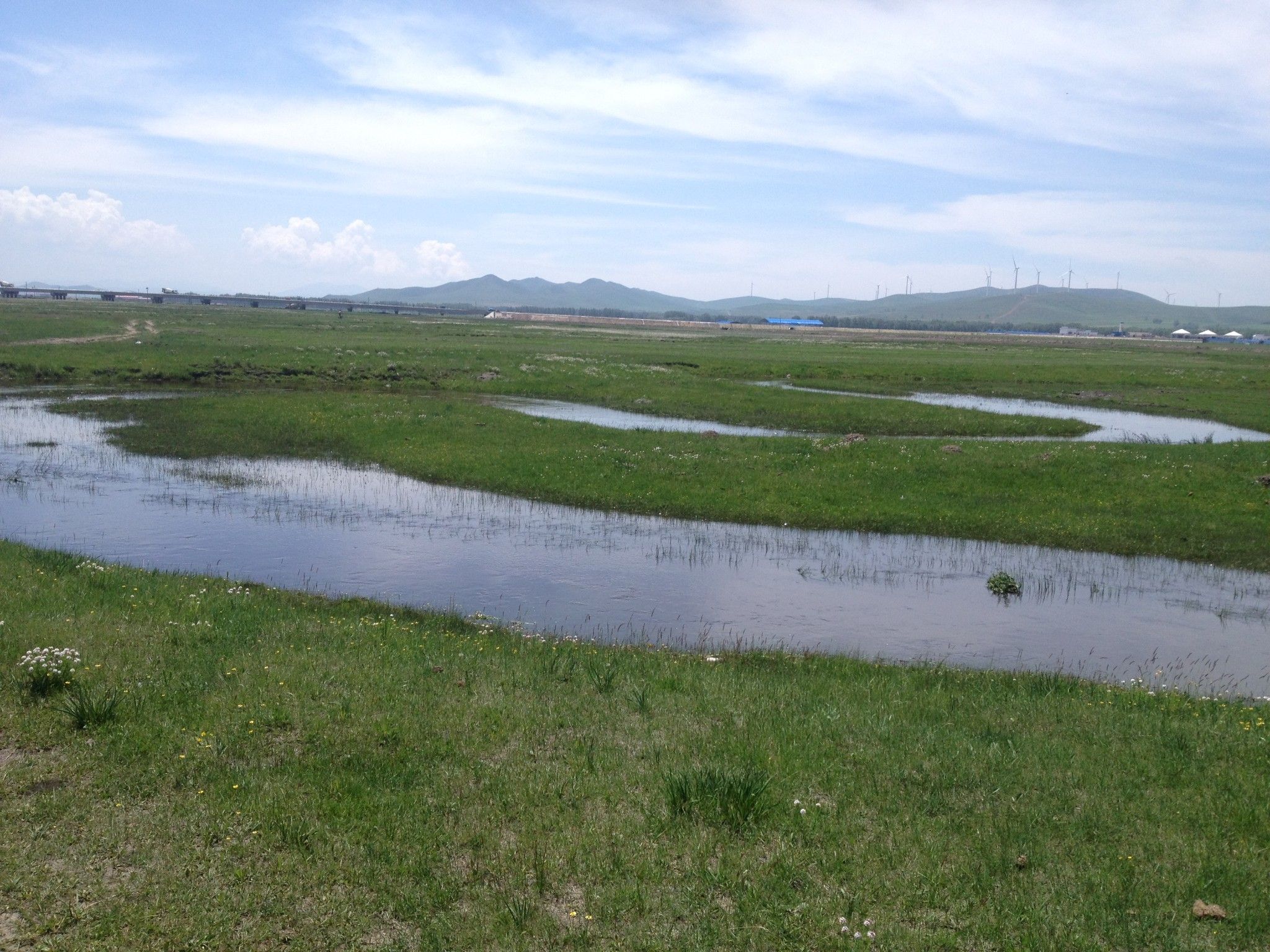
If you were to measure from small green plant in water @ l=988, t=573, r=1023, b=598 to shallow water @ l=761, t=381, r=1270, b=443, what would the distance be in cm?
2181

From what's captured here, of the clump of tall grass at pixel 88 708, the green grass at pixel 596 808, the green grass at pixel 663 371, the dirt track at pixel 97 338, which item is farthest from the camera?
the dirt track at pixel 97 338

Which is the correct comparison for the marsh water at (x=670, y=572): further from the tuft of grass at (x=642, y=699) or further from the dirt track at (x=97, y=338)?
the dirt track at (x=97, y=338)

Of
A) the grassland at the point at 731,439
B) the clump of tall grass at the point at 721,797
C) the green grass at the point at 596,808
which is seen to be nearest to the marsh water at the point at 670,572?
the grassland at the point at 731,439

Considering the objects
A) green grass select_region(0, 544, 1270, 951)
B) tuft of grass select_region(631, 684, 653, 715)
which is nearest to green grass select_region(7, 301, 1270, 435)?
tuft of grass select_region(631, 684, 653, 715)

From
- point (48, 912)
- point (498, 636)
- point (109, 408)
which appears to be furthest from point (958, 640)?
point (109, 408)

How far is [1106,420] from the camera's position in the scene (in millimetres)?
56562

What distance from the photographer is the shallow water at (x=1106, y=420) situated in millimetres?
47812

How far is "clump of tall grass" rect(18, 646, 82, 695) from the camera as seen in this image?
41.8 feet

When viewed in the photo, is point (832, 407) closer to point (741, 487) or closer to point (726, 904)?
point (741, 487)

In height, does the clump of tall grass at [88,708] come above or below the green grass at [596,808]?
above

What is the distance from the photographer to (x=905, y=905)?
8.68 meters

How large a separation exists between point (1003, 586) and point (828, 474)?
37.7ft

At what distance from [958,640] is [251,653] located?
1351 centimetres

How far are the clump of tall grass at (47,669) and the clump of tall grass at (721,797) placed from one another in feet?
27.5
